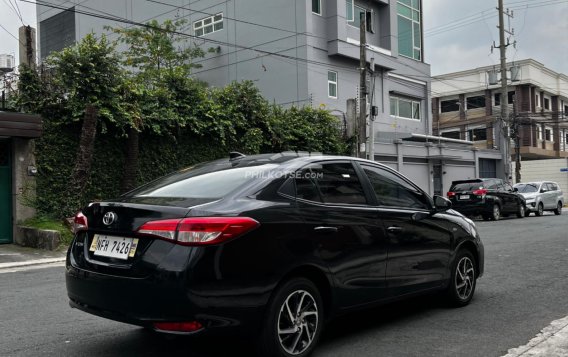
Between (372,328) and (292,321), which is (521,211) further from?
(292,321)

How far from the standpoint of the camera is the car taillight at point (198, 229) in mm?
3592

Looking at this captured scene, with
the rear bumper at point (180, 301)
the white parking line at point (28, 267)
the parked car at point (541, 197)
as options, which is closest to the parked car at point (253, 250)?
the rear bumper at point (180, 301)

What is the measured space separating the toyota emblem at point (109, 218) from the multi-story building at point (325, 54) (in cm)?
1880

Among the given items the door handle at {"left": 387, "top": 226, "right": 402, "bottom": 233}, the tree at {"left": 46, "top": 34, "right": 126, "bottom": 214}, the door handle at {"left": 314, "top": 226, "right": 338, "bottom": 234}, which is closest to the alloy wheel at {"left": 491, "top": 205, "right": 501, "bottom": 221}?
the tree at {"left": 46, "top": 34, "right": 126, "bottom": 214}

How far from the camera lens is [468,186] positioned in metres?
22.1

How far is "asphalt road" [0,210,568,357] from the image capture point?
14.7ft

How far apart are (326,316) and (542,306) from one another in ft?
10.5

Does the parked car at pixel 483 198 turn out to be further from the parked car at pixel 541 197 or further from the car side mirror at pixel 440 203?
the car side mirror at pixel 440 203

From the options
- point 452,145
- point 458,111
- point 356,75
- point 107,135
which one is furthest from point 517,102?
point 107,135

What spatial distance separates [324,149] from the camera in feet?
71.7

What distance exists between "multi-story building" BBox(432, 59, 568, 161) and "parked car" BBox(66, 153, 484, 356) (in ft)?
162

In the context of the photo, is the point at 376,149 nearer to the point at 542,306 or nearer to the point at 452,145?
the point at 452,145

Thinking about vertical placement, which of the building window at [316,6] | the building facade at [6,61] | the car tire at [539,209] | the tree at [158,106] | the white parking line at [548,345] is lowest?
the car tire at [539,209]

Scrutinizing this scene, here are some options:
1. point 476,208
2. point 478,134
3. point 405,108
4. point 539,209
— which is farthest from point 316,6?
point 478,134
